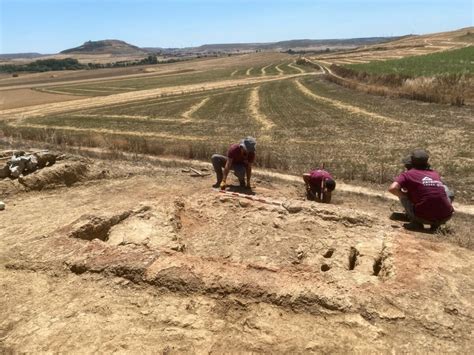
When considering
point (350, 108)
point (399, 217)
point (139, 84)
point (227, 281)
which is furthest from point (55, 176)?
point (139, 84)

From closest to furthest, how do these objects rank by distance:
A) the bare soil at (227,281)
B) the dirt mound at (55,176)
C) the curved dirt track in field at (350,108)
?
the bare soil at (227,281), the dirt mound at (55,176), the curved dirt track in field at (350,108)

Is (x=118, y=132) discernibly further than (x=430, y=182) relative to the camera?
Yes

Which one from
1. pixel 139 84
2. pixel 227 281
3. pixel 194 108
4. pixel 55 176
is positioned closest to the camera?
pixel 227 281

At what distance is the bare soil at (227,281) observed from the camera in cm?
521

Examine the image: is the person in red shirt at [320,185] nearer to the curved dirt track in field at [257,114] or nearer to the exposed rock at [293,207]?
the exposed rock at [293,207]

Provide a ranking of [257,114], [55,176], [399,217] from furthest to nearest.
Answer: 1. [257,114]
2. [55,176]
3. [399,217]

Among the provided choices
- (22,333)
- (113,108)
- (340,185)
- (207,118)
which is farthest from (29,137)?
(22,333)

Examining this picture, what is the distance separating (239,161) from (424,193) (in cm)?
449

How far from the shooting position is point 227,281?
20.0ft

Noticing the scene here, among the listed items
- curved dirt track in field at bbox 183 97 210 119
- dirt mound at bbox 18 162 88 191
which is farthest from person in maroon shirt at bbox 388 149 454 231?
curved dirt track in field at bbox 183 97 210 119

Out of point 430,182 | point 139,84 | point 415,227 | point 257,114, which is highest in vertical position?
point 430,182

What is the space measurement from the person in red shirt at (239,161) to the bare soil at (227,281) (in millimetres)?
1646

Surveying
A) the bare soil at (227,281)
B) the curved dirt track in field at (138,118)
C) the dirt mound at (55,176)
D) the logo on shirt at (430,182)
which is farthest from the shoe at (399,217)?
the curved dirt track in field at (138,118)

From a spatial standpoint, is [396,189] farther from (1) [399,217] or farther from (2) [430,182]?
(1) [399,217]
